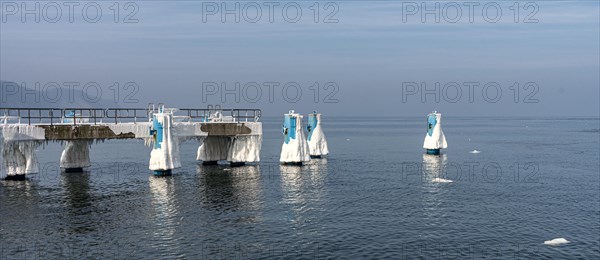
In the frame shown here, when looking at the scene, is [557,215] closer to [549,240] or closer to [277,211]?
Result: [549,240]

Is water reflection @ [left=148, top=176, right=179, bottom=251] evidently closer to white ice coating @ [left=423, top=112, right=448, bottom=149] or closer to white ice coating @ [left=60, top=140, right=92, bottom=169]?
white ice coating @ [left=60, top=140, right=92, bottom=169]

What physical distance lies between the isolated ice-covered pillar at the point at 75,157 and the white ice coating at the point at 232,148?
15.2 m

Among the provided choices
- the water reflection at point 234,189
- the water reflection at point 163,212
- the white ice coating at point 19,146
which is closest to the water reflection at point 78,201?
the white ice coating at point 19,146

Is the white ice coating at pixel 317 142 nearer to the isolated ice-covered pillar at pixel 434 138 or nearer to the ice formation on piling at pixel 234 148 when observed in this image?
the ice formation on piling at pixel 234 148

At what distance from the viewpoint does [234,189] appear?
52.6 metres

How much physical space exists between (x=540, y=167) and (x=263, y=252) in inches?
2428

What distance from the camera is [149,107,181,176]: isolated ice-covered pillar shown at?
2265 inches

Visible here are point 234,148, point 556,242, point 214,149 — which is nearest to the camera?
point 556,242

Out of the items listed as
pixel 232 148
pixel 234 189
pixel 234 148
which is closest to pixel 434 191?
pixel 234 189

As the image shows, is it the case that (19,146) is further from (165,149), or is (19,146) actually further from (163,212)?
(163,212)

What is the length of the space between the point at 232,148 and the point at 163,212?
3185cm

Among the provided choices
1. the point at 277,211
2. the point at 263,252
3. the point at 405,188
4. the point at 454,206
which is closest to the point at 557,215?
the point at 454,206

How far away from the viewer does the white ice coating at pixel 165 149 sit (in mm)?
57625

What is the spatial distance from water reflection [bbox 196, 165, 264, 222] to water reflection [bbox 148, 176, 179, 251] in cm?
333
